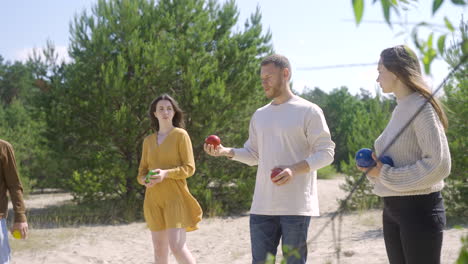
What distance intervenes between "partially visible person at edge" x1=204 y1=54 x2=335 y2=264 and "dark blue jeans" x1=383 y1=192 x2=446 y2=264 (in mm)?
684

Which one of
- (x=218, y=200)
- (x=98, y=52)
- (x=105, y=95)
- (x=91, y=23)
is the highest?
(x=91, y=23)

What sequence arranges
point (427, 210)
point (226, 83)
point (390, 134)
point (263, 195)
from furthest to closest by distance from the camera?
point (226, 83) → point (263, 195) → point (390, 134) → point (427, 210)

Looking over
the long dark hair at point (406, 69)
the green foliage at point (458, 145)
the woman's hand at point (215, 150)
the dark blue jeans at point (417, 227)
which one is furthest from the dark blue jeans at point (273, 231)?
the green foliage at point (458, 145)

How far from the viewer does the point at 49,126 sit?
11617 mm

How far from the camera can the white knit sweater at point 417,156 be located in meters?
2.45

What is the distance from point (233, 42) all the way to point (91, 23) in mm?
3429

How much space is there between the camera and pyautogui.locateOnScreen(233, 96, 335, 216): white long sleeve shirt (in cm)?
327

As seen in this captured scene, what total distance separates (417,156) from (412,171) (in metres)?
0.15

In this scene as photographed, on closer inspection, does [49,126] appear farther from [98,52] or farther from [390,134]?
[390,134]

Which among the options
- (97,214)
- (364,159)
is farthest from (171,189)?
(97,214)

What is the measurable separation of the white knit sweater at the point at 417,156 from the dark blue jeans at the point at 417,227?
51 millimetres

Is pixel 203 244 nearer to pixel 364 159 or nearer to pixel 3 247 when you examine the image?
pixel 3 247

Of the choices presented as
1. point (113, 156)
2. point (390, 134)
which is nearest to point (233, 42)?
point (113, 156)

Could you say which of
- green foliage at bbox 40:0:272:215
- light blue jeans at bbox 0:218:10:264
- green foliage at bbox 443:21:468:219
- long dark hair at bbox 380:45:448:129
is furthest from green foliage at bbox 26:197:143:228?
long dark hair at bbox 380:45:448:129
